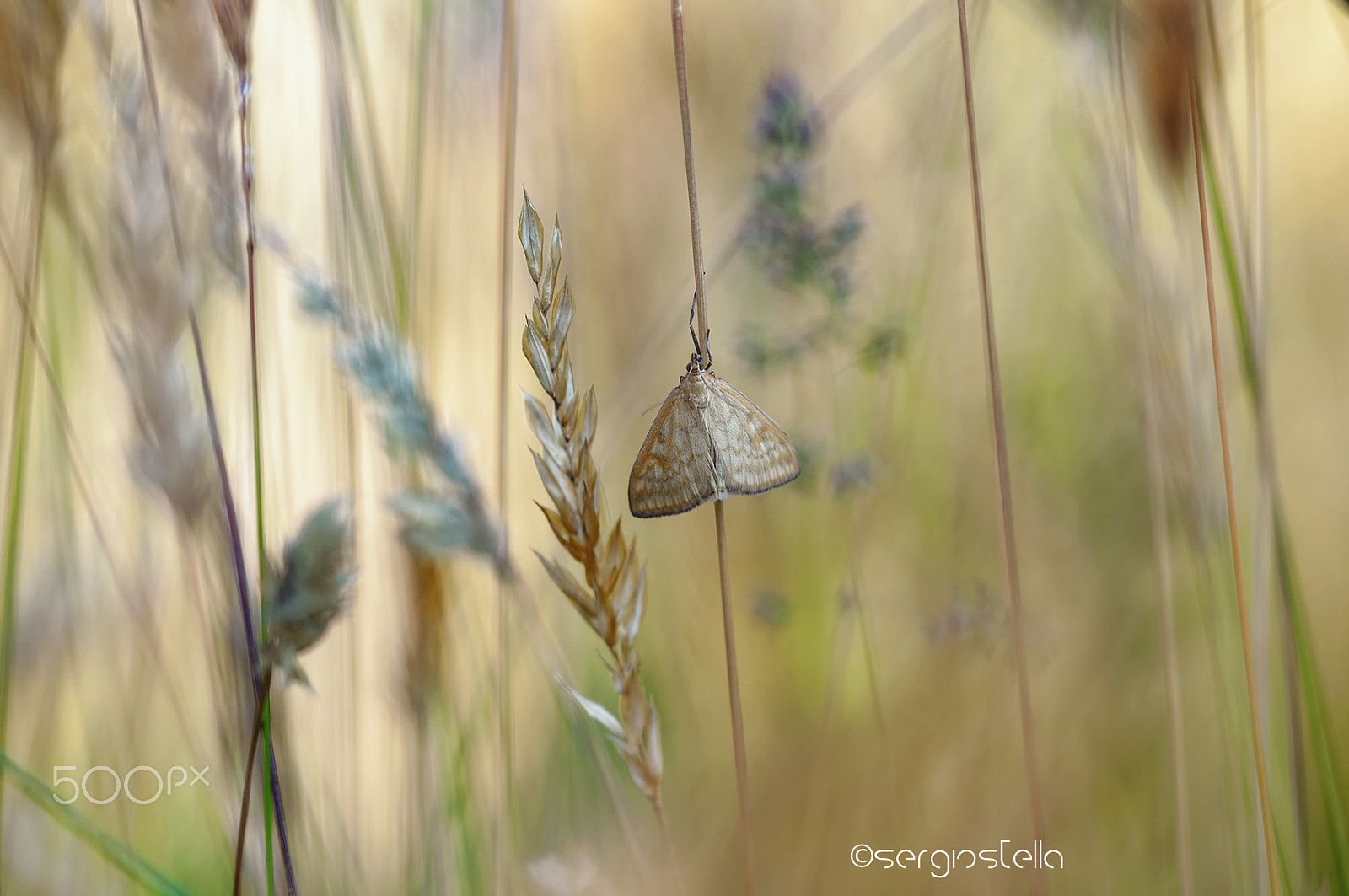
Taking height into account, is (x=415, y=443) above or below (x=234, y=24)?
below

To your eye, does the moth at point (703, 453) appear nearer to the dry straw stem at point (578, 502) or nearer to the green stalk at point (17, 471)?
the dry straw stem at point (578, 502)

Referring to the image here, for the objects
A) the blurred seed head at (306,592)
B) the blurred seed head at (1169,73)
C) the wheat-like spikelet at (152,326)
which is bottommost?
the blurred seed head at (306,592)

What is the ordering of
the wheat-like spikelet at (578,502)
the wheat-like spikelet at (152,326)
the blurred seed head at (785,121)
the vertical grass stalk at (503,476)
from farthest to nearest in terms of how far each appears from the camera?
the blurred seed head at (785,121) < the vertical grass stalk at (503,476) < the wheat-like spikelet at (152,326) < the wheat-like spikelet at (578,502)

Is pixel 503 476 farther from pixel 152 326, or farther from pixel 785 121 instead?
pixel 785 121

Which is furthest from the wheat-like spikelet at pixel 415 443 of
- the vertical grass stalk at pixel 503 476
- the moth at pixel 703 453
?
the moth at pixel 703 453

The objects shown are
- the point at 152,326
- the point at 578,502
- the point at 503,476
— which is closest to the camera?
the point at 578,502

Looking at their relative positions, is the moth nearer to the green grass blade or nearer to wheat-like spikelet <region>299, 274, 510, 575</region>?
wheat-like spikelet <region>299, 274, 510, 575</region>

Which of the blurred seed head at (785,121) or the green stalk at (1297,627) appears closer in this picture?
the green stalk at (1297,627)

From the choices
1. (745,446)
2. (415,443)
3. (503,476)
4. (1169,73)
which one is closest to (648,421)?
(503,476)
